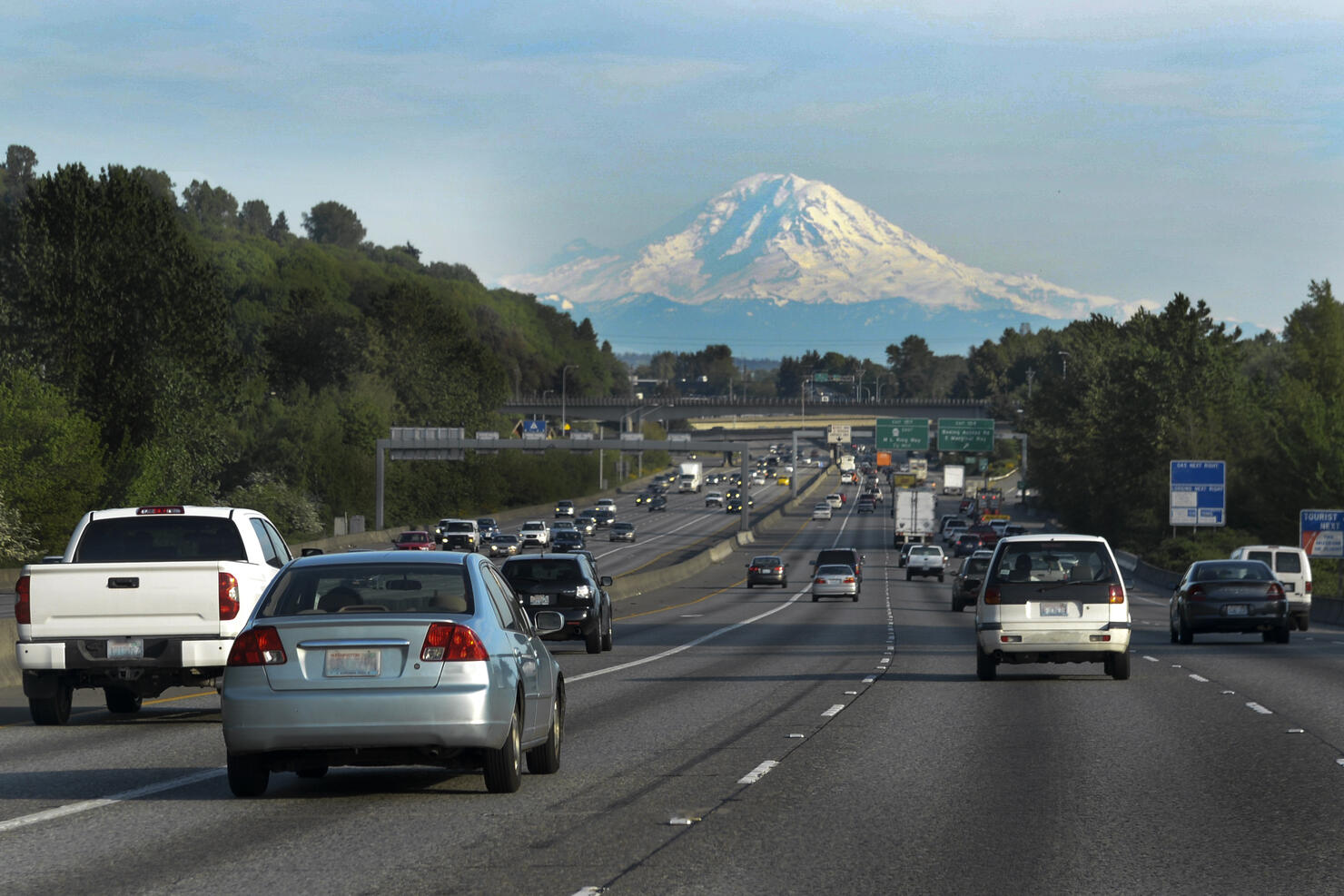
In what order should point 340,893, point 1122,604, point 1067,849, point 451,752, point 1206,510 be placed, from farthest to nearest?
point 1206,510 → point 1122,604 → point 451,752 → point 1067,849 → point 340,893

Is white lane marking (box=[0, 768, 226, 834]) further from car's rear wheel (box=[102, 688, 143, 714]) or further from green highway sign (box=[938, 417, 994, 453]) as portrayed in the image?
green highway sign (box=[938, 417, 994, 453])

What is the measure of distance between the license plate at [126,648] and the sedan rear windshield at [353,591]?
4659mm

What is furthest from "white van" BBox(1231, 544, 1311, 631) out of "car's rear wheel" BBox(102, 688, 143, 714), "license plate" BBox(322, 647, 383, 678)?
"license plate" BBox(322, 647, 383, 678)

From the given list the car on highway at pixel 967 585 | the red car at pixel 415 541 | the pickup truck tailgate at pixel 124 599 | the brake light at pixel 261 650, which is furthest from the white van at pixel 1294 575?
the red car at pixel 415 541

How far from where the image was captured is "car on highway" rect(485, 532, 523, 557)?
88562 mm

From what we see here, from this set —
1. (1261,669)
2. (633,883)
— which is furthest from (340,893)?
(1261,669)

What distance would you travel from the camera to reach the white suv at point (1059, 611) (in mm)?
22078

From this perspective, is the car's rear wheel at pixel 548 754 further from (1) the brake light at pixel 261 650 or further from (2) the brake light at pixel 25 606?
(2) the brake light at pixel 25 606

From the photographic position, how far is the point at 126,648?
52.2 ft

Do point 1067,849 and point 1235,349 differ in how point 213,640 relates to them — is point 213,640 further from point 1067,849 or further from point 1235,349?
point 1235,349

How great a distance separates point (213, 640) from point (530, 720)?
512 cm

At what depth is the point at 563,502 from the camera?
13325 centimetres

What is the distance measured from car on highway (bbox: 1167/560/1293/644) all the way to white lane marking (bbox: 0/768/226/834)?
75.0 feet

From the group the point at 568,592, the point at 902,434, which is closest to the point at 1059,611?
the point at 568,592
